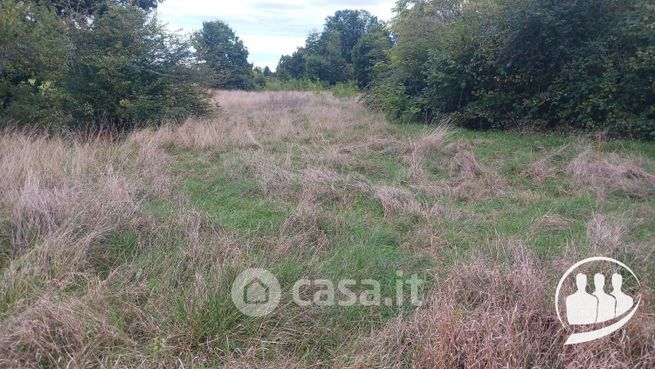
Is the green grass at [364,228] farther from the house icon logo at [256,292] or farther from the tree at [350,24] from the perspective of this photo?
the tree at [350,24]

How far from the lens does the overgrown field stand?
221 cm

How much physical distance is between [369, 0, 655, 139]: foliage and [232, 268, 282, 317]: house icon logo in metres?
7.97

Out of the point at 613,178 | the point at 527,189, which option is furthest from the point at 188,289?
the point at 613,178

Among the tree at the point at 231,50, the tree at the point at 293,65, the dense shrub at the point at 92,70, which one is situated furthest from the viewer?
the tree at the point at 293,65

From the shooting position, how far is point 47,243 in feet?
10.0

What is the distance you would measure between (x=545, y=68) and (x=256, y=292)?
31.2ft

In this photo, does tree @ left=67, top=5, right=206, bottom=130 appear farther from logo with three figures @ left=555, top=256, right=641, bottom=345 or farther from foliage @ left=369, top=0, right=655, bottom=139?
logo with three figures @ left=555, top=256, right=641, bottom=345

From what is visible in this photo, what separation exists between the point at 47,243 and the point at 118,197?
3.74 feet

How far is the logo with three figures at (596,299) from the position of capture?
7.26ft

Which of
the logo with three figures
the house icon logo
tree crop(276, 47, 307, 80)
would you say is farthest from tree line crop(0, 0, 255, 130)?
tree crop(276, 47, 307, 80)

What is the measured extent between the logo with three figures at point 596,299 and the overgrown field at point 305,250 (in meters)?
0.06

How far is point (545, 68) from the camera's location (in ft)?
31.8

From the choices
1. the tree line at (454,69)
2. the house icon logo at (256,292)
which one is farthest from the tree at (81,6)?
the house icon logo at (256,292)

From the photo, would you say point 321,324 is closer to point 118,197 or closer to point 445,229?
point 445,229
